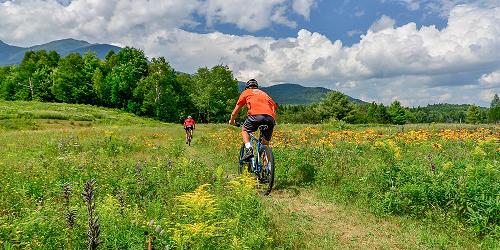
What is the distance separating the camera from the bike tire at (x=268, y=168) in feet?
31.2

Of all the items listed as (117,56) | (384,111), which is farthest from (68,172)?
(384,111)

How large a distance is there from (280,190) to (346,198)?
71.1 inches

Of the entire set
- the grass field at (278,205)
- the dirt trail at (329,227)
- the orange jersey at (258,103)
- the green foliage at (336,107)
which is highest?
the green foliage at (336,107)

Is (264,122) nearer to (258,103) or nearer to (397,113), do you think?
(258,103)

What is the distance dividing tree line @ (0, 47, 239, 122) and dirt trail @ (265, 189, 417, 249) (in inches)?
2687

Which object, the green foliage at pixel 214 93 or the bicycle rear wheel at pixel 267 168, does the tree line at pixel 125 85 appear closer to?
the green foliage at pixel 214 93

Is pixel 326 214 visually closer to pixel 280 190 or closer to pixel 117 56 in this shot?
pixel 280 190

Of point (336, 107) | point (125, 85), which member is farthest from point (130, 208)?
point (336, 107)

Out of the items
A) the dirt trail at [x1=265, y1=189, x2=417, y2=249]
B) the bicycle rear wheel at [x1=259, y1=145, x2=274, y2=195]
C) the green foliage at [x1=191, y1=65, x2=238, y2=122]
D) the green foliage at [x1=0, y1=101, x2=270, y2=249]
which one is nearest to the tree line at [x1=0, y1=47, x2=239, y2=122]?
the green foliage at [x1=191, y1=65, x2=238, y2=122]

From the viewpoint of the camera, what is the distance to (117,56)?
3314 inches

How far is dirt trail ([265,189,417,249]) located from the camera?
629 centimetres

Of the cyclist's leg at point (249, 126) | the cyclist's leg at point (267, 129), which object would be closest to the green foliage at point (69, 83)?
the cyclist's leg at point (249, 126)

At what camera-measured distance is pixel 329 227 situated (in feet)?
23.7

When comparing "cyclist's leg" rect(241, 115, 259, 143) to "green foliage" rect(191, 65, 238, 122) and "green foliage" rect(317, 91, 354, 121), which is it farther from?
"green foliage" rect(317, 91, 354, 121)
